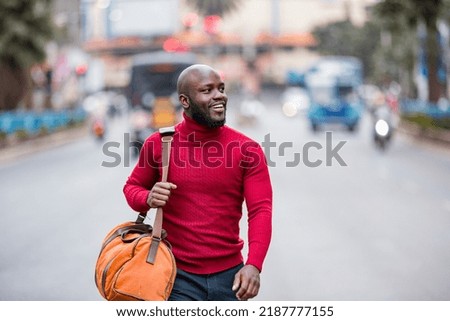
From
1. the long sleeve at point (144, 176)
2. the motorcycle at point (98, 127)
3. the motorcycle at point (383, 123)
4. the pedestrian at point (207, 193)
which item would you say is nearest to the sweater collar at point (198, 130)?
the pedestrian at point (207, 193)

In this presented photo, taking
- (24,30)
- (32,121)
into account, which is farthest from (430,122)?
(24,30)

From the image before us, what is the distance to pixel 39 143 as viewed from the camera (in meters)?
25.8

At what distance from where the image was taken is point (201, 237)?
10.5 ft

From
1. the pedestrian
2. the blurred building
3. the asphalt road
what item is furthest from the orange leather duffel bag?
the blurred building

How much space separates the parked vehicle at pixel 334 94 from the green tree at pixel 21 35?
904cm

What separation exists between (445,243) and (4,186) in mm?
8278

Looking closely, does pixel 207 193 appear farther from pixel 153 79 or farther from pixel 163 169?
pixel 153 79

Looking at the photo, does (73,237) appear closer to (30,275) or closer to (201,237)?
(30,275)

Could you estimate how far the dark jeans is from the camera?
3.25 m

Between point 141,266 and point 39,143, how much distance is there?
23.3 metres

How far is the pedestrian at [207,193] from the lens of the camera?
3123 millimetres

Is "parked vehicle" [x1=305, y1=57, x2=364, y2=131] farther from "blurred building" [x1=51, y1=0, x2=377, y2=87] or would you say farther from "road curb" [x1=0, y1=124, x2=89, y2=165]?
"road curb" [x1=0, y1=124, x2=89, y2=165]

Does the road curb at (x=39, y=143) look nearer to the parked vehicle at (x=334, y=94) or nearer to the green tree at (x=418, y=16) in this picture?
the parked vehicle at (x=334, y=94)
